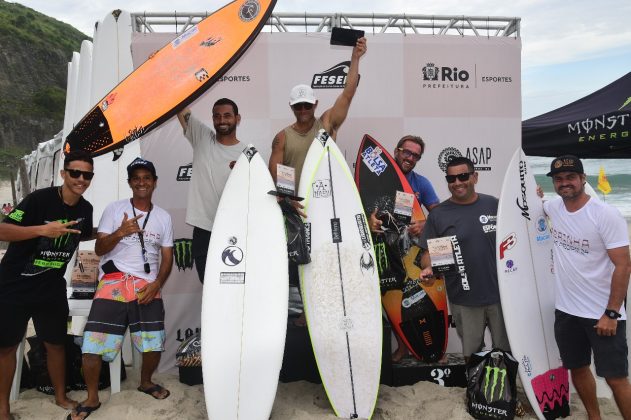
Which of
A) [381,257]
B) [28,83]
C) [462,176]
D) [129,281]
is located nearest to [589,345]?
[462,176]

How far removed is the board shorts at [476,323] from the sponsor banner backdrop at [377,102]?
101 cm

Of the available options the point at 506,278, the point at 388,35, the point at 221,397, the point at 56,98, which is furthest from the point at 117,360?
the point at 56,98

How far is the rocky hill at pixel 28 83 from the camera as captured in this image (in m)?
32.0

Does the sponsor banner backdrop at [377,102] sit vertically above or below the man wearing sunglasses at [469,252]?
above

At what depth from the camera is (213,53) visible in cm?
316

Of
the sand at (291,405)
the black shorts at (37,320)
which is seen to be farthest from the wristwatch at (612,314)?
the black shorts at (37,320)

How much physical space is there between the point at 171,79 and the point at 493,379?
273 centimetres

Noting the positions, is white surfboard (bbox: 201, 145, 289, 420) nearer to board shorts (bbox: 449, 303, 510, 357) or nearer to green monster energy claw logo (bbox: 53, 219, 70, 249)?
green monster energy claw logo (bbox: 53, 219, 70, 249)

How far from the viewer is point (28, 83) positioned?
36.8m

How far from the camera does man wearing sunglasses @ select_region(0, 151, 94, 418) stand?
7.61ft

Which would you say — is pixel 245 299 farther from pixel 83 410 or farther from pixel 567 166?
pixel 567 166

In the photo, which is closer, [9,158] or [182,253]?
[182,253]

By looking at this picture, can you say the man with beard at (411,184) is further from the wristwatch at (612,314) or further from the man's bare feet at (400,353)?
the wristwatch at (612,314)

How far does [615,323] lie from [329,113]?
1980 millimetres
